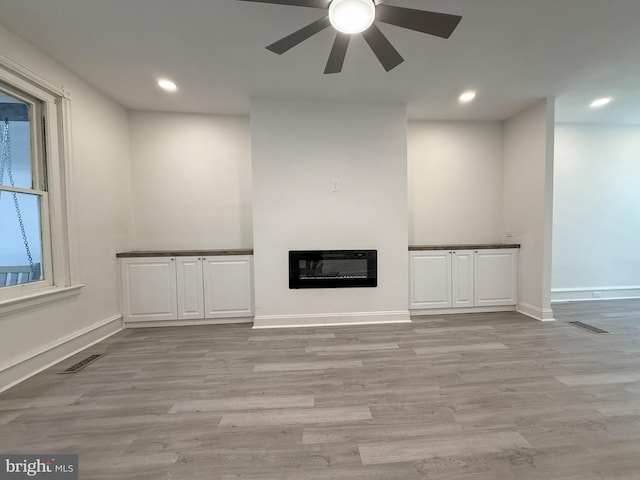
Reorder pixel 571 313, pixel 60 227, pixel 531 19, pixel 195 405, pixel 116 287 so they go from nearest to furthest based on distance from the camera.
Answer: pixel 195 405, pixel 531 19, pixel 60 227, pixel 116 287, pixel 571 313

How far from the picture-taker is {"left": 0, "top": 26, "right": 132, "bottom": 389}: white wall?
1.96 meters

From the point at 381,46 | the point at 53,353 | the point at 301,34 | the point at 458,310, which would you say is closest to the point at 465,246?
the point at 458,310

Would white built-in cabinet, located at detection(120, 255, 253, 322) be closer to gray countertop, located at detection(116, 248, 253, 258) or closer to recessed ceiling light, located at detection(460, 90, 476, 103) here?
gray countertop, located at detection(116, 248, 253, 258)

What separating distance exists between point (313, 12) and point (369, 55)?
64 cm

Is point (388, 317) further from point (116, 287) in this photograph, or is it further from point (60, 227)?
point (60, 227)

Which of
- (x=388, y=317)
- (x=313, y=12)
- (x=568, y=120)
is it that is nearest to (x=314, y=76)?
(x=313, y=12)

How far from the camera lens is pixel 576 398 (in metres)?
1.67

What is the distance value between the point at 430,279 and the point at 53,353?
399 centimetres

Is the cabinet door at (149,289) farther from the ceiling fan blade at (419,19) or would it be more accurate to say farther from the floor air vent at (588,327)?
the floor air vent at (588,327)

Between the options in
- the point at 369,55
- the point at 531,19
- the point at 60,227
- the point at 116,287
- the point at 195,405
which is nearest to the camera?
the point at 195,405

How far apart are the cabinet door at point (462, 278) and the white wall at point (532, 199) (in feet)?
2.26

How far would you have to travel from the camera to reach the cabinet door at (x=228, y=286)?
3096 millimetres

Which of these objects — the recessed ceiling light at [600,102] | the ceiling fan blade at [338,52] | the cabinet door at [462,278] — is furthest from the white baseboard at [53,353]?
the recessed ceiling light at [600,102]

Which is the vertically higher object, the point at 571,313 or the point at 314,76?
the point at 314,76
